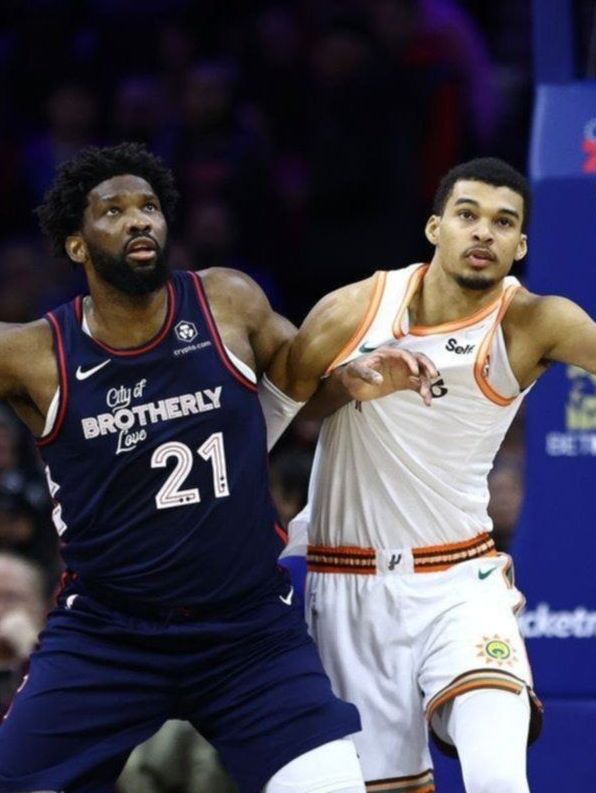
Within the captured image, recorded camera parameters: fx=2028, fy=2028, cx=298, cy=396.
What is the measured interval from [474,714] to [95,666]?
0.99 metres

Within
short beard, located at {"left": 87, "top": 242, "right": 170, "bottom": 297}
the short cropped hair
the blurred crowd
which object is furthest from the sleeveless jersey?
the blurred crowd

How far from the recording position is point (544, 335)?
5.46 metres

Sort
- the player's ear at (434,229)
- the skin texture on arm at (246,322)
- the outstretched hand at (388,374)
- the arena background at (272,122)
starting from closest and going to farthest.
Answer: the outstretched hand at (388,374)
the skin texture on arm at (246,322)
the player's ear at (434,229)
the arena background at (272,122)

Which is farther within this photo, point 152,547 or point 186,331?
point 186,331

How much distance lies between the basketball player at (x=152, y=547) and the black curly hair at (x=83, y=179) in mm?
99

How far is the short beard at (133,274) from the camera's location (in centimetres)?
533

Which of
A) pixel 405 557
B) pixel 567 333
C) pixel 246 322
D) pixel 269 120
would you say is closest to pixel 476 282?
pixel 567 333

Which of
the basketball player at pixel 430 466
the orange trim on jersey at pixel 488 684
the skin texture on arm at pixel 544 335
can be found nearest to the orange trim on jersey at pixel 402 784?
the basketball player at pixel 430 466

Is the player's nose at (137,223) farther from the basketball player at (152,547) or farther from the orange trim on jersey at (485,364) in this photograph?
the orange trim on jersey at (485,364)

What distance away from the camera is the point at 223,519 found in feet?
17.4

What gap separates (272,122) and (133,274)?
4.69 m

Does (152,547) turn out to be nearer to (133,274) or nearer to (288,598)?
(288,598)

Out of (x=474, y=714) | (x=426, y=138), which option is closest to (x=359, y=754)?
(x=474, y=714)

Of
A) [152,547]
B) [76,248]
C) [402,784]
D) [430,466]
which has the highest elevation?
[76,248]
